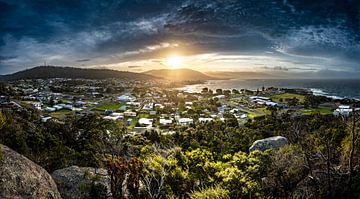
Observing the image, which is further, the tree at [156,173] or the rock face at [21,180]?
the tree at [156,173]

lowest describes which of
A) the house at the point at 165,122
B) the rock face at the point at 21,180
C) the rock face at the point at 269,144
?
the house at the point at 165,122

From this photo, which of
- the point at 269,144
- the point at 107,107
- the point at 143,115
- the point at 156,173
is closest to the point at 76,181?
the point at 156,173

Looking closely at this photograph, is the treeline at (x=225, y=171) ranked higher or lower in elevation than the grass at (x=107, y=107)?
→ higher

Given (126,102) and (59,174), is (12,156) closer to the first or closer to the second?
(59,174)

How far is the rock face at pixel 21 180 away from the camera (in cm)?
781

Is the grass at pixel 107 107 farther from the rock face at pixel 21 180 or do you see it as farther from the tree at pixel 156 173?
the rock face at pixel 21 180

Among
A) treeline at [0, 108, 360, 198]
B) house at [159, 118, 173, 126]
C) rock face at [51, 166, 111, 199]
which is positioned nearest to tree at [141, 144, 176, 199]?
treeline at [0, 108, 360, 198]

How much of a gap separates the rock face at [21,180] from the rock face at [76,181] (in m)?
2.08

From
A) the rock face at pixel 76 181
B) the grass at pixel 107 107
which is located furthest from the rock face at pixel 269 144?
the grass at pixel 107 107

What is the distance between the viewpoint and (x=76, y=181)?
12.0m

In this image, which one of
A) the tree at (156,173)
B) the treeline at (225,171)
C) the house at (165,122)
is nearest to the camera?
the treeline at (225,171)

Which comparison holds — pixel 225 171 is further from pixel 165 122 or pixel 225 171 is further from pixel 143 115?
pixel 143 115

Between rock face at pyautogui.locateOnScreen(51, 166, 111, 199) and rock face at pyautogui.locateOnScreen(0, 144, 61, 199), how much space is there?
6.84ft

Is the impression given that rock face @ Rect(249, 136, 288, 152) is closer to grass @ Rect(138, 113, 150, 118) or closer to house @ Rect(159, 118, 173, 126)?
house @ Rect(159, 118, 173, 126)
